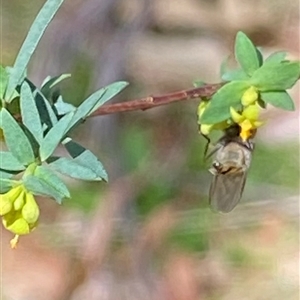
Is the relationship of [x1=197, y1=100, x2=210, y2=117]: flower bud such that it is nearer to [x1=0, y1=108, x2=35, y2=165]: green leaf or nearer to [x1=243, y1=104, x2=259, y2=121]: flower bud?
[x1=243, y1=104, x2=259, y2=121]: flower bud

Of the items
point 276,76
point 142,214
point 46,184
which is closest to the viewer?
point 46,184

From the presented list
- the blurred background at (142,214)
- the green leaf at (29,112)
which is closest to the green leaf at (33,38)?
the green leaf at (29,112)

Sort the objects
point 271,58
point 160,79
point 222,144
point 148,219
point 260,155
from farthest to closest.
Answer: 1. point 160,79
2. point 260,155
3. point 148,219
4. point 222,144
5. point 271,58

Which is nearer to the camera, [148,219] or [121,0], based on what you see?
[148,219]

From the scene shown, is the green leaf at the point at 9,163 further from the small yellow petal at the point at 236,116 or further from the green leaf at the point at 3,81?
the small yellow petal at the point at 236,116

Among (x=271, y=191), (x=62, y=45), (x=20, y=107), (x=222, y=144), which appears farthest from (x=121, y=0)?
(x=20, y=107)

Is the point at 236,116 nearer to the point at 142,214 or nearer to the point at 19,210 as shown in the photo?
the point at 19,210

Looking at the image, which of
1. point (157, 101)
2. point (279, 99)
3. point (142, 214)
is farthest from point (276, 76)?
point (142, 214)

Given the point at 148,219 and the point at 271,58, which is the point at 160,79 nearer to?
the point at 148,219
